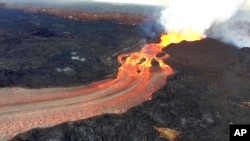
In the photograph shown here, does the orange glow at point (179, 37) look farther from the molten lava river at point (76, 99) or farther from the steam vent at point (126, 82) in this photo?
the molten lava river at point (76, 99)

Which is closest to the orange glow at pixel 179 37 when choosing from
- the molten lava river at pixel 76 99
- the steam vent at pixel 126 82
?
the steam vent at pixel 126 82

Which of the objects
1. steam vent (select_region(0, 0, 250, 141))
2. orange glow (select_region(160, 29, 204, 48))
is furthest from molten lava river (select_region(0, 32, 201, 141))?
orange glow (select_region(160, 29, 204, 48))

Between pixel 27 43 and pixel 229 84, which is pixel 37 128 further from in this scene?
pixel 27 43

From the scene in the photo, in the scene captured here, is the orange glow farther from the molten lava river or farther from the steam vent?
the molten lava river

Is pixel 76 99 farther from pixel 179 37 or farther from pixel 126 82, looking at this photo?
pixel 179 37


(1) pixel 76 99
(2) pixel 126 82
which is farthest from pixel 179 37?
(1) pixel 76 99

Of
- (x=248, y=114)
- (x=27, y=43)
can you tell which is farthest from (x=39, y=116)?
(x=27, y=43)
